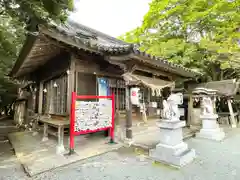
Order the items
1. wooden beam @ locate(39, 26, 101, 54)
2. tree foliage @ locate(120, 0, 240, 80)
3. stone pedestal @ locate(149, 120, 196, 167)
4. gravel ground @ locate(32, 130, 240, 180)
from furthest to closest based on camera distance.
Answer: tree foliage @ locate(120, 0, 240, 80), stone pedestal @ locate(149, 120, 196, 167), wooden beam @ locate(39, 26, 101, 54), gravel ground @ locate(32, 130, 240, 180)

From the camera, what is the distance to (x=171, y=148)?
3.76 metres

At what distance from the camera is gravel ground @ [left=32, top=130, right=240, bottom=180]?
3137 millimetres

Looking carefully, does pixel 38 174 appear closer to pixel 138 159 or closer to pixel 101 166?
pixel 101 166

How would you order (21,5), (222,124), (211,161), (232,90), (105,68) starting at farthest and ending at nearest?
(222,124) < (232,90) < (105,68) < (21,5) < (211,161)

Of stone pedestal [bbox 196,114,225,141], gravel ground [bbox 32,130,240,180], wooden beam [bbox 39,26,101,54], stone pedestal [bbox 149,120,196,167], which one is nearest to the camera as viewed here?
gravel ground [bbox 32,130,240,180]

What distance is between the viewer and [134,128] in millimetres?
6398

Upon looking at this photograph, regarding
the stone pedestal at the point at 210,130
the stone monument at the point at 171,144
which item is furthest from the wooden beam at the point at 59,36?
the stone pedestal at the point at 210,130

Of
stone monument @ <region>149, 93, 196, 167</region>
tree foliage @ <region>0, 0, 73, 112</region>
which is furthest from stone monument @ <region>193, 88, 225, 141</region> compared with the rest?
tree foliage @ <region>0, 0, 73, 112</region>

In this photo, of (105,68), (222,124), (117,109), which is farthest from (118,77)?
(222,124)

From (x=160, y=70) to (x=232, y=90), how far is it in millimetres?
6038

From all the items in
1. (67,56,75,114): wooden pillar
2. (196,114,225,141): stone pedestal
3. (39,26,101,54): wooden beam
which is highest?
(39,26,101,54): wooden beam

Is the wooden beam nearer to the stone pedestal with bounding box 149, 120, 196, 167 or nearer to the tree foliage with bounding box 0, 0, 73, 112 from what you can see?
the tree foliage with bounding box 0, 0, 73, 112

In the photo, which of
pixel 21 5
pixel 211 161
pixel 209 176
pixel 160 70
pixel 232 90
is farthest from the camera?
pixel 232 90

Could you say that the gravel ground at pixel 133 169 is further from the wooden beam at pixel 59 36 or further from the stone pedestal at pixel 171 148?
the wooden beam at pixel 59 36
